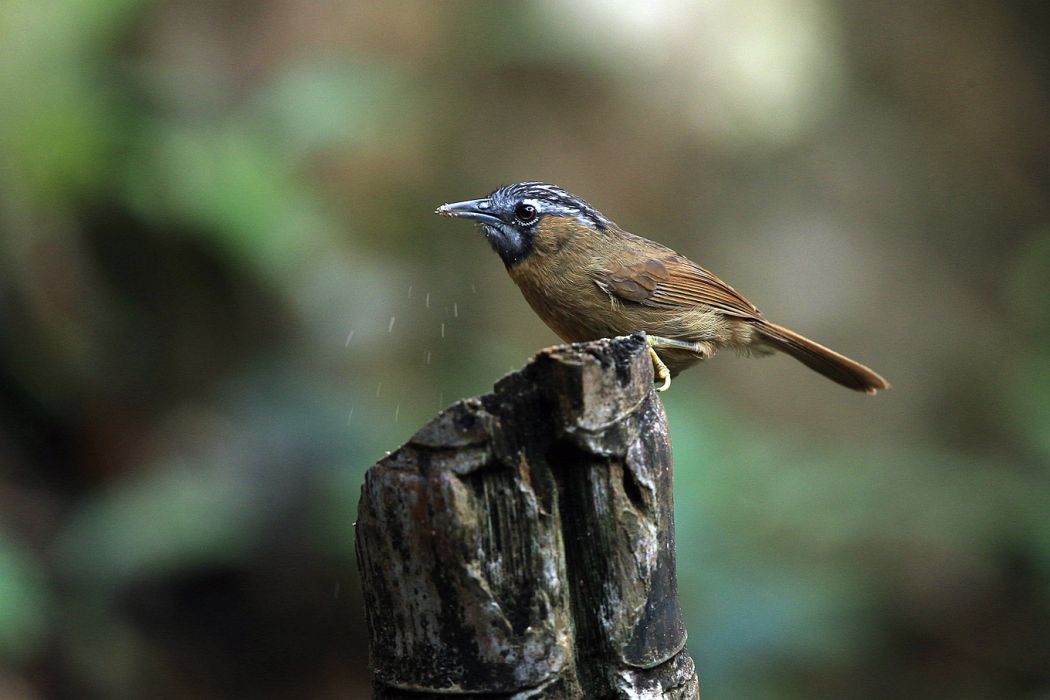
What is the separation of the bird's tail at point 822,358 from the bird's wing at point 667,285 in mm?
206

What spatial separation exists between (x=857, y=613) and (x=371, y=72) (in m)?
4.04

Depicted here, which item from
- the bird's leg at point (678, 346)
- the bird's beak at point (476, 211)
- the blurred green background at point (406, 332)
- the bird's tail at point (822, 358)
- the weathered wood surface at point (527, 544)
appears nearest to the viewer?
the weathered wood surface at point (527, 544)

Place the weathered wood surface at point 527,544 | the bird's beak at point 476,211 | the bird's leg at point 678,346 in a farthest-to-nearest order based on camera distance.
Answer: the bird's beak at point 476,211
the bird's leg at point 678,346
the weathered wood surface at point 527,544

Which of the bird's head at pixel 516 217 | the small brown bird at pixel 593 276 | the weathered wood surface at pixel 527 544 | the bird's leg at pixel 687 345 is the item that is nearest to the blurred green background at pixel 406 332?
the bird's leg at pixel 687 345

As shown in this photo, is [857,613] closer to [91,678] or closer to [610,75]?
[91,678]

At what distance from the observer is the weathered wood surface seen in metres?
2.07

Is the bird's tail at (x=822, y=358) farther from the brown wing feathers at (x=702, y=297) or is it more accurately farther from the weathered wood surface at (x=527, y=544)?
the weathered wood surface at (x=527, y=544)

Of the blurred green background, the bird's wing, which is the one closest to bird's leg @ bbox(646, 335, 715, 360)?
the bird's wing

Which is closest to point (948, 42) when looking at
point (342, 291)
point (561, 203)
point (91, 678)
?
point (342, 291)

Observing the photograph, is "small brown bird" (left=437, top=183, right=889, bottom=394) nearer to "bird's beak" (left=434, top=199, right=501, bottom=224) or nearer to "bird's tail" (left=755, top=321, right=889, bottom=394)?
"bird's beak" (left=434, top=199, right=501, bottom=224)

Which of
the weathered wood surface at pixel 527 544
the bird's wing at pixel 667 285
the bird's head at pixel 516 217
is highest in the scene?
the bird's head at pixel 516 217

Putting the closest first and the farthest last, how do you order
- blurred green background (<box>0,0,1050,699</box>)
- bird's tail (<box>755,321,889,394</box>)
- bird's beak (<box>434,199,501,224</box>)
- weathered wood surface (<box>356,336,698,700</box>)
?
weathered wood surface (<box>356,336,698,700</box>), bird's beak (<box>434,199,501,224</box>), bird's tail (<box>755,321,889,394</box>), blurred green background (<box>0,0,1050,699</box>)

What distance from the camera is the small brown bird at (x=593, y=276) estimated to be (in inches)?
163

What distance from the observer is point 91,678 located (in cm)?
554
